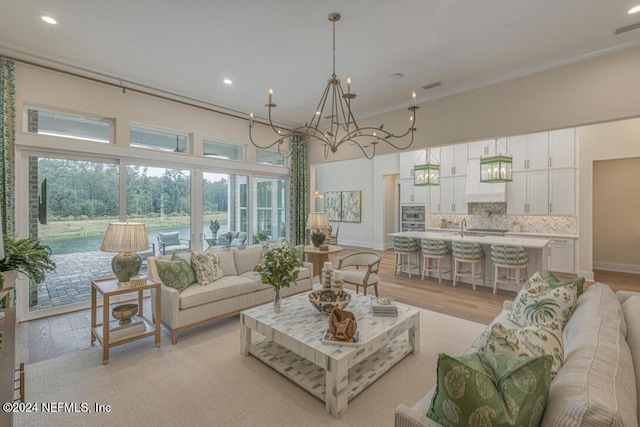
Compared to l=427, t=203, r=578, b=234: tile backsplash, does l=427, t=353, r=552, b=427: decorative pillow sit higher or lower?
lower

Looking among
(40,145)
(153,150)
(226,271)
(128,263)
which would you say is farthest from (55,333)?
(153,150)

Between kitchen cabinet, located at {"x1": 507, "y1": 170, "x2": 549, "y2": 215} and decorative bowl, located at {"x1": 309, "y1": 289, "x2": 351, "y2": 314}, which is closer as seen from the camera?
decorative bowl, located at {"x1": 309, "y1": 289, "x2": 351, "y2": 314}

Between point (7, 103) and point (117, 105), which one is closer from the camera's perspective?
point (7, 103)

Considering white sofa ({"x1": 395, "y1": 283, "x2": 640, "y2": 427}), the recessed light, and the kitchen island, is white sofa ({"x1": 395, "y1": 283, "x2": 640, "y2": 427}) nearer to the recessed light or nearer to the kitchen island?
the kitchen island

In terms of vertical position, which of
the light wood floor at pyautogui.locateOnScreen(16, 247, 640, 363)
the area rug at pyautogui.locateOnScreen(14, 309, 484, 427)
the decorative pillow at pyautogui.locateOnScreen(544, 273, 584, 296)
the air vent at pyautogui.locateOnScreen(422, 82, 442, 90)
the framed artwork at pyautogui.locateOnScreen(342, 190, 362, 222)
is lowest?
the area rug at pyautogui.locateOnScreen(14, 309, 484, 427)

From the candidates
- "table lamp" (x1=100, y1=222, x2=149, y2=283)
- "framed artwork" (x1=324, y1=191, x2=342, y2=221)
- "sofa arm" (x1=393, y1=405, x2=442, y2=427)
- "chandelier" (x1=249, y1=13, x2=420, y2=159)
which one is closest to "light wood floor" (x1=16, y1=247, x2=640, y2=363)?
"table lamp" (x1=100, y1=222, x2=149, y2=283)

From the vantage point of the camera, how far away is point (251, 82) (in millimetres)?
4387

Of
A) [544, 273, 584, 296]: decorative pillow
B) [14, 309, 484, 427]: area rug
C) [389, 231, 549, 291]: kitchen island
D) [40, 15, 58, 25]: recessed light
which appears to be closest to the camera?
[14, 309, 484, 427]: area rug

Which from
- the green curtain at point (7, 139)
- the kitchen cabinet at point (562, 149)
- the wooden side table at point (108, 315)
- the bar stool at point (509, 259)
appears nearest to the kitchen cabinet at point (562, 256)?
the kitchen cabinet at point (562, 149)

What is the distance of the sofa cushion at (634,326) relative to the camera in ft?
4.28

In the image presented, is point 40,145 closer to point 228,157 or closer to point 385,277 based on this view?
point 228,157

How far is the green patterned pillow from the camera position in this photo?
338 cm

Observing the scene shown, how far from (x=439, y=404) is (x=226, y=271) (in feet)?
11.5

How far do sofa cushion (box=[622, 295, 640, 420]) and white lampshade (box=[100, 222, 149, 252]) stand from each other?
374cm
